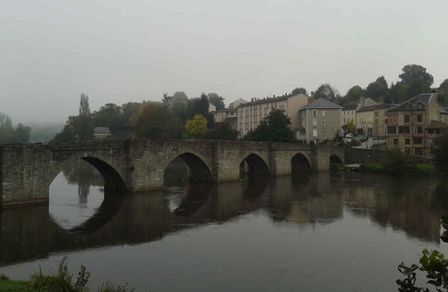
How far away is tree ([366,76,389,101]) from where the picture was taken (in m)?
112

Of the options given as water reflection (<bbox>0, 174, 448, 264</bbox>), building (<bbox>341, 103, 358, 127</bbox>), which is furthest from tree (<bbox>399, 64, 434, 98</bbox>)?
water reflection (<bbox>0, 174, 448, 264</bbox>)

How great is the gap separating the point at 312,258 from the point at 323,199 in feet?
57.1

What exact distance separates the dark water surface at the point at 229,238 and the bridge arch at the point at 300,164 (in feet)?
68.1

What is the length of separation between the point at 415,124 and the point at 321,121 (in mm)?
16446

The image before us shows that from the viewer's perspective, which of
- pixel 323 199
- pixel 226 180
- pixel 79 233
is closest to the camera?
pixel 79 233

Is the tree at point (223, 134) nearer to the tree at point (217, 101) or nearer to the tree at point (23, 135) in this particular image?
the tree at point (217, 101)

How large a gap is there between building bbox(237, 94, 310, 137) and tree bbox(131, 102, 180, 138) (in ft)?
53.7

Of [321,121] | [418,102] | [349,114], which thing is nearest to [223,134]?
[321,121]

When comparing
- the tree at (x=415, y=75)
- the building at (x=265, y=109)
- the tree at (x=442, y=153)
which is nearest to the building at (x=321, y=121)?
the building at (x=265, y=109)

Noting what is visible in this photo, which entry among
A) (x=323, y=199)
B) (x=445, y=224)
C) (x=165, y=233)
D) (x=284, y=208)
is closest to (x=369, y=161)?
(x=323, y=199)

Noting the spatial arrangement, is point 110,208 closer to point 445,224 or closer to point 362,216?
point 362,216

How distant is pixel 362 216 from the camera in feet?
94.2

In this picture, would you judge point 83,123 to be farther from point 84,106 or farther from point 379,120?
point 379,120

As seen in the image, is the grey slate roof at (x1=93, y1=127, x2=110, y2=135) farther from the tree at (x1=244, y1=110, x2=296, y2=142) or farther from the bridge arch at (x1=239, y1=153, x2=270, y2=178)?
the bridge arch at (x1=239, y1=153, x2=270, y2=178)
